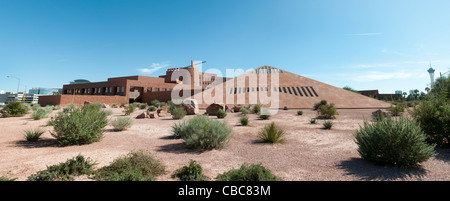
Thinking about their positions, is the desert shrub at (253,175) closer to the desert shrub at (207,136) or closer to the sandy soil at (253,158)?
the sandy soil at (253,158)

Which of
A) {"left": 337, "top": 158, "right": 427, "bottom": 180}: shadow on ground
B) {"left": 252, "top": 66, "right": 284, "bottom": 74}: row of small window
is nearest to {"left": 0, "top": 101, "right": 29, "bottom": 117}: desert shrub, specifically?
{"left": 337, "top": 158, "right": 427, "bottom": 180}: shadow on ground

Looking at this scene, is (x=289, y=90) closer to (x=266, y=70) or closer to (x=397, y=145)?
(x=266, y=70)

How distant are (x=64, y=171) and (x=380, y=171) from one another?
696cm

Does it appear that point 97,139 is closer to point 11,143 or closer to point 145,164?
point 11,143

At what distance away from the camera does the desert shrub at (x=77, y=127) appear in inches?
269

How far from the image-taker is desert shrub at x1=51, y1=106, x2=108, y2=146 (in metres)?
6.82

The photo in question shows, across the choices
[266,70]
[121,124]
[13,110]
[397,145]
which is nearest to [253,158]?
[397,145]

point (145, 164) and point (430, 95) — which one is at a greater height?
point (430, 95)

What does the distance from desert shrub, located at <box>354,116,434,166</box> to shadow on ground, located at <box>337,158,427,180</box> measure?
0.65 feet

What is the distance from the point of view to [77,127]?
694 centimetres

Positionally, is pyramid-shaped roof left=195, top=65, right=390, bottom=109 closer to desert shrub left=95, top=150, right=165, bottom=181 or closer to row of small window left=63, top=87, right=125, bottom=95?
row of small window left=63, top=87, right=125, bottom=95

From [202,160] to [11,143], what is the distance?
7.46m
